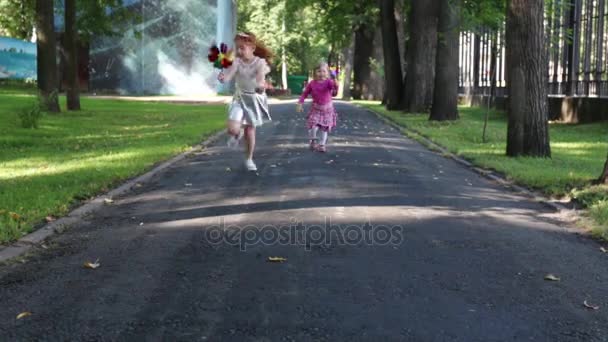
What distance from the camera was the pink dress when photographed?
15.9 m

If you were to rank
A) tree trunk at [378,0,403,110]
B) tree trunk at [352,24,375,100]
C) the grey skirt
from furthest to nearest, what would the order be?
tree trunk at [352,24,375,100], tree trunk at [378,0,403,110], the grey skirt

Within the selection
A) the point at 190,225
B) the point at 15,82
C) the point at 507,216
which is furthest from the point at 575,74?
the point at 15,82

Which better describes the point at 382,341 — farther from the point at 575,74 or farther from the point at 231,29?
the point at 231,29

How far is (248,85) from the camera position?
12078 millimetres

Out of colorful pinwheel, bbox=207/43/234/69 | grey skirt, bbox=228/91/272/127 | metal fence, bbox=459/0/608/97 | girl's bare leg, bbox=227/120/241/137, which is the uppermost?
metal fence, bbox=459/0/608/97

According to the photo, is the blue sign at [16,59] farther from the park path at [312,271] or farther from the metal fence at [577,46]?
the park path at [312,271]

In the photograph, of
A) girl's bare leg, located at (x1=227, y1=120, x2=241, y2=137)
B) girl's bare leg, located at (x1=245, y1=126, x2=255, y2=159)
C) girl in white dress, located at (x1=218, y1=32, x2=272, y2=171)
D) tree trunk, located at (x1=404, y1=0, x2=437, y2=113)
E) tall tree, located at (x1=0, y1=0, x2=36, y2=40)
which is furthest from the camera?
tall tree, located at (x1=0, y1=0, x2=36, y2=40)

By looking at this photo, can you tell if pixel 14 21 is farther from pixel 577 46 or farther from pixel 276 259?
pixel 276 259

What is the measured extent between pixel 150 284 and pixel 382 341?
182 cm

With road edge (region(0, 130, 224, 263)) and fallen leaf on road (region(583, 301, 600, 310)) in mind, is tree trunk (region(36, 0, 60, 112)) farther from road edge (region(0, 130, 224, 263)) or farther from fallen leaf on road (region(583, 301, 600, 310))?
fallen leaf on road (region(583, 301, 600, 310))

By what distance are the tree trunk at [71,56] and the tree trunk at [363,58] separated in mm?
25479

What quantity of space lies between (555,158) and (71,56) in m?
19.4

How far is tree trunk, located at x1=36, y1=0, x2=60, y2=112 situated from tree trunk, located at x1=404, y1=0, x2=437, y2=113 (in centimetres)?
1352

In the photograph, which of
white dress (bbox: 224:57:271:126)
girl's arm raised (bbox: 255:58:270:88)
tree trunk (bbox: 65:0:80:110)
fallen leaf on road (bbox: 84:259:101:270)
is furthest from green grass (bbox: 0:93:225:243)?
girl's arm raised (bbox: 255:58:270:88)
